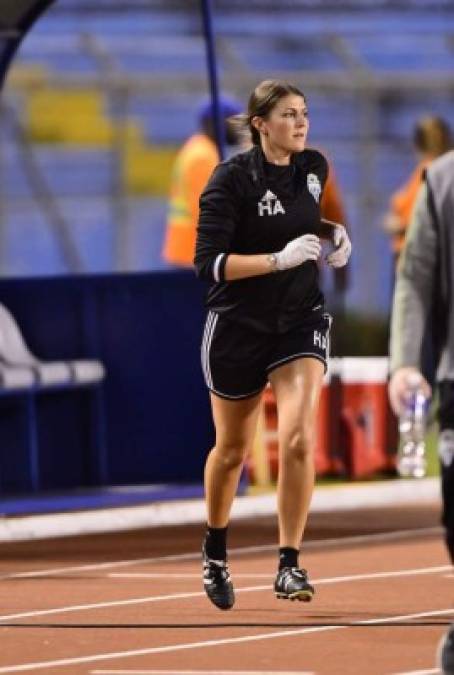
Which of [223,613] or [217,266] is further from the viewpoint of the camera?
[223,613]

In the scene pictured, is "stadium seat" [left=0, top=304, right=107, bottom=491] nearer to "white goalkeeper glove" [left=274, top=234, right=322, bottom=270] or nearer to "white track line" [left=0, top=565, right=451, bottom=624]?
"white track line" [left=0, top=565, right=451, bottom=624]

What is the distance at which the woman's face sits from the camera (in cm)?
988

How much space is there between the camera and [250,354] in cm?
987

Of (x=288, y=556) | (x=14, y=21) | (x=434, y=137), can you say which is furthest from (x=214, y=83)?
(x=288, y=556)

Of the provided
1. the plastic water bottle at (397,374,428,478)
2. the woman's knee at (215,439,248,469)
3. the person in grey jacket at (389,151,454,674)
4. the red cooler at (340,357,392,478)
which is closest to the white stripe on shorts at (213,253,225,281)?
the woman's knee at (215,439,248,469)

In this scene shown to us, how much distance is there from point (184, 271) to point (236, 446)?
4.66 m

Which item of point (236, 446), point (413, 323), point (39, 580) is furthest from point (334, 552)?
point (413, 323)

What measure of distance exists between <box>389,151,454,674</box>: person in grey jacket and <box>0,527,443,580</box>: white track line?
4793 mm

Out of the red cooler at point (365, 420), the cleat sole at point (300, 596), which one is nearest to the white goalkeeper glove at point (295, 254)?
the cleat sole at point (300, 596)

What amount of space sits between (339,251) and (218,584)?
1449 mm

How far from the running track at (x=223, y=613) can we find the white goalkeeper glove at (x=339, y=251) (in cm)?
141

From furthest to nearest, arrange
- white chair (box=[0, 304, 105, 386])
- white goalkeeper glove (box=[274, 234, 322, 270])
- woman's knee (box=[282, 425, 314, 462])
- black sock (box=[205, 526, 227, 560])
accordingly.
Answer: white chair (box=[0, 304, 105, 386])
black sock (box=[205, 526, 227, 560])
woman's knee (box=[282, 425, 314, 462])
white goalkeeper glove (box=[274, 234, 322, 270])

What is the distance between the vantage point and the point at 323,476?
1684cm

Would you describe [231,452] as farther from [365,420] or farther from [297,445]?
[365,420]
